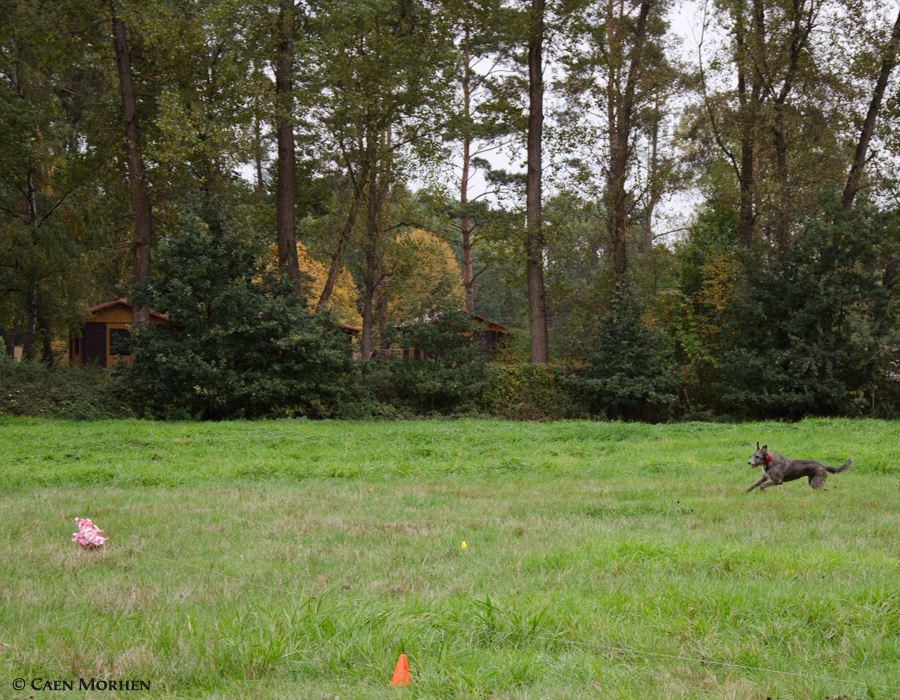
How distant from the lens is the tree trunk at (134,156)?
71.3ft

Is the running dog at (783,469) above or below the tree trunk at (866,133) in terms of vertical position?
below

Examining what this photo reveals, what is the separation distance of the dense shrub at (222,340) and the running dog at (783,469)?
13.8m

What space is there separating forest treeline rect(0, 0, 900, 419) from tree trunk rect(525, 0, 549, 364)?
8 centimetres

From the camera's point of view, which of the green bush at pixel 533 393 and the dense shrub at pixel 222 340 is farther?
the green bush at pixel 533 393

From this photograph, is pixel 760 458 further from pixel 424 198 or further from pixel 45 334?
pixel 45 334

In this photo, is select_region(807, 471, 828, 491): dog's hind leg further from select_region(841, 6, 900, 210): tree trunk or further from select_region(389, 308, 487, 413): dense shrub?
select_region(841, 6, 900, 210): tree trunk

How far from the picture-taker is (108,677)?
329 centimetres

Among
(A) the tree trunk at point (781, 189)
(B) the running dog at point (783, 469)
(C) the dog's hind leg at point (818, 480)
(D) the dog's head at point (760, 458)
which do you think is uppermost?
(A) the tree trunk at point (781, 189)

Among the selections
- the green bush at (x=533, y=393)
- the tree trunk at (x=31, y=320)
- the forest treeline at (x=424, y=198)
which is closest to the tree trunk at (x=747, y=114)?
the forest treeline at (x=424, y=198)

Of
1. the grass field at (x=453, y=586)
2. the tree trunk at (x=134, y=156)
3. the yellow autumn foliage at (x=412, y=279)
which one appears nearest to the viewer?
the grass field at (x=453, y=586)

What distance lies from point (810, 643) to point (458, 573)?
2304mm

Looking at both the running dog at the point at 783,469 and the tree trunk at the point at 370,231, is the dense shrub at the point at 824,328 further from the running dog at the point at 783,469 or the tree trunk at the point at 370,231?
the running dog at the point at 783,469

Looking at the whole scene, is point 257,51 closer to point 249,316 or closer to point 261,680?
point 249,316

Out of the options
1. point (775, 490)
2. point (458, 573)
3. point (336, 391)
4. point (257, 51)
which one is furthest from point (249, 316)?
point (458, 573)
